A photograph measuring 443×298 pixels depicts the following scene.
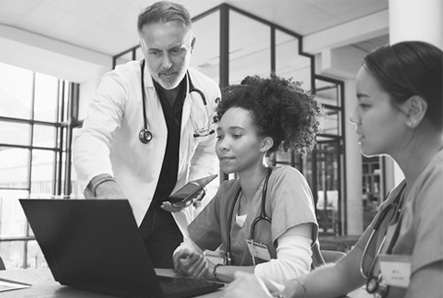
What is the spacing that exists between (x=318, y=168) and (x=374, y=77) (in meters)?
5.96

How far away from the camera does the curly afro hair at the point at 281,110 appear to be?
55.8 inches

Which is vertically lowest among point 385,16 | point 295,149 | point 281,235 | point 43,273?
point 43,273

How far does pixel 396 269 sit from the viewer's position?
696mm

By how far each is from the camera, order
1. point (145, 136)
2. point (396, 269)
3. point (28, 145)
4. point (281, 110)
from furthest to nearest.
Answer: point (28, 145), point (145, 136), point (281, 110), point (396, 269)

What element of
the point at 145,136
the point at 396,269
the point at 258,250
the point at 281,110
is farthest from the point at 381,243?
the point at 145,136

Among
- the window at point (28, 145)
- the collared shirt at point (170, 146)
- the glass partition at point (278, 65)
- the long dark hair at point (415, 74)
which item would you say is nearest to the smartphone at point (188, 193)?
the collared shirt at point (170, 146)

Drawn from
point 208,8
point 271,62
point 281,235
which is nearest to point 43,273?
point 281,235

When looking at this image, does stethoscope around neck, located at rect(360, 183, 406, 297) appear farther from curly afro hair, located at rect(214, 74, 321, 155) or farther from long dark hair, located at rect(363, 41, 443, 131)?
curly afro hair, located at rect(214, 74, 321, 155)

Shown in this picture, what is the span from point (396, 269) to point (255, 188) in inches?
27.1

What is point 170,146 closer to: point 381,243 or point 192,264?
point 192,264

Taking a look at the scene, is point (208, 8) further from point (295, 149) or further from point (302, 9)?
point (295, 149)

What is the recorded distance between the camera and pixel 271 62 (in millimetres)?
5840

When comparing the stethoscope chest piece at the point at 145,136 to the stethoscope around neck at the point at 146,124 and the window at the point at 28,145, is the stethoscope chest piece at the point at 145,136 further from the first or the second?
the window at the point at 28,145

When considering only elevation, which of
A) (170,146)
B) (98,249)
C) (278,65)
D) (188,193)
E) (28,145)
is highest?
(278,65)
